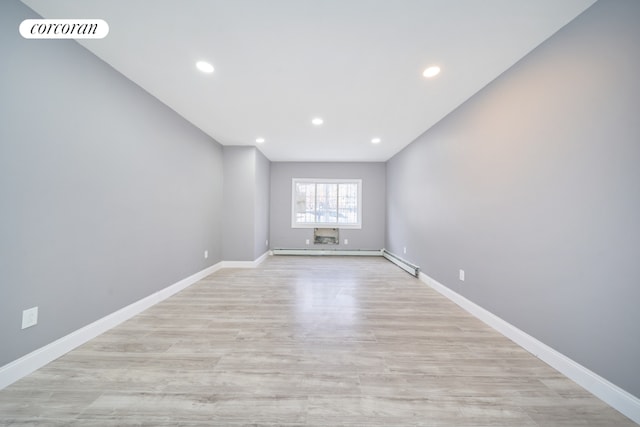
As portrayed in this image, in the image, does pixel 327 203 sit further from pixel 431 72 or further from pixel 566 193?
pixel 566 193

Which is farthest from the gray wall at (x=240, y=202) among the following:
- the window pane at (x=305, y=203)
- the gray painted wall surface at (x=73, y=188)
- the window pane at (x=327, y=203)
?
the window pane at (x=327, y=203)

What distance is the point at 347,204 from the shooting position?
6.05 meters

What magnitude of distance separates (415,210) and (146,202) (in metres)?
3.99

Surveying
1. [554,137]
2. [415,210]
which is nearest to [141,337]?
[554,137]

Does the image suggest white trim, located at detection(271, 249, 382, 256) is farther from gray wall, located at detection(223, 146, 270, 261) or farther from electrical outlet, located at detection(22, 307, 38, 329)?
electrical outlet, located at detection(22, 307, 38, 329)

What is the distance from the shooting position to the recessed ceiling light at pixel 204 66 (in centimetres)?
200

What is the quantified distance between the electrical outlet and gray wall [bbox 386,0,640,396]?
11.8 ft

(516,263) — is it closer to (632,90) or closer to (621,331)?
(621,331)

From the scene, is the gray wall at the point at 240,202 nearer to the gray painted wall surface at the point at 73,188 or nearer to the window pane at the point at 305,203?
the gray painted wall surface at the point at 73,188

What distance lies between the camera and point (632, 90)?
1.23 m

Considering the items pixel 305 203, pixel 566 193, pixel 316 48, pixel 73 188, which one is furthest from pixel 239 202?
pixel 566 193

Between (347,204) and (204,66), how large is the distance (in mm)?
4536

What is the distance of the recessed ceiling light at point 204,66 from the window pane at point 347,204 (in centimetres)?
430

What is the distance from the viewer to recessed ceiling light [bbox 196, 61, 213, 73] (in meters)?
2.00
